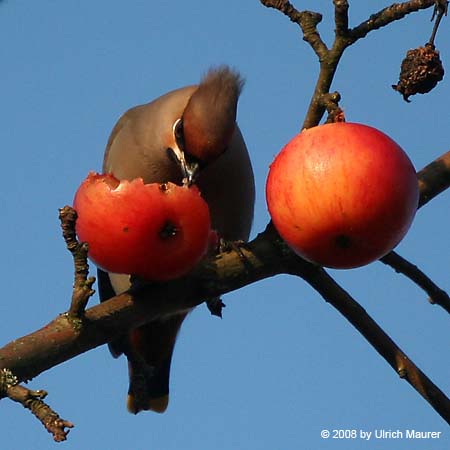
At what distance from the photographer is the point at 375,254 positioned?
7.97 feet

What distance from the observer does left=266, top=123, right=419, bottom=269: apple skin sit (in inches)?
92.4

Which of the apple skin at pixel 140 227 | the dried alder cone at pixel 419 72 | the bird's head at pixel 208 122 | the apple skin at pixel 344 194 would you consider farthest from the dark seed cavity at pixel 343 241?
the bird's head at pixel 208 122

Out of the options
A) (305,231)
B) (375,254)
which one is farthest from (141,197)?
(375,254)

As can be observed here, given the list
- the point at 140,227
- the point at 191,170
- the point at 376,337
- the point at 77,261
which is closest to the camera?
the point at 77,261

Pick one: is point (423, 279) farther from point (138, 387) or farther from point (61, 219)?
point (61, 219)

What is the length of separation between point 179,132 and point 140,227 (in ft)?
6.65

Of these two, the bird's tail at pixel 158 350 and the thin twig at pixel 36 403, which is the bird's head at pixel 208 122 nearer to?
the bird's tail at pixel 158 350

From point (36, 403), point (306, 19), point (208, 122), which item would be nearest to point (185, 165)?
point (208, 122)

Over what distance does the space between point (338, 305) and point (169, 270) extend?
0.49 metres

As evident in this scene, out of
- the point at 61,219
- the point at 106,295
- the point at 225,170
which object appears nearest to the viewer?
the point at 61,219

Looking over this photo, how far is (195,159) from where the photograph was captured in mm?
4301

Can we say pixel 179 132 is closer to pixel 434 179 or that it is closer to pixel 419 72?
pixel 434 179

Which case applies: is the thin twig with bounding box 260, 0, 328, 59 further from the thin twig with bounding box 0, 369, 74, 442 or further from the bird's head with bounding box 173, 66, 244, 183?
the bird's head with bounding box 173, 66, 244, 183

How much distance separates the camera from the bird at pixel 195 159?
429 centimetres
